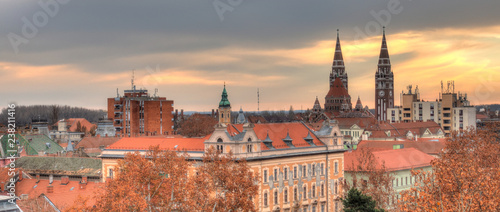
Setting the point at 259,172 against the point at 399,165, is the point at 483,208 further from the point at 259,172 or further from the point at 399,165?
the point at 399,165

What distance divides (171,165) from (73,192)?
15.5 m

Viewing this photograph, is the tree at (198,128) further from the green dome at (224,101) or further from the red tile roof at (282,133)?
the red tile roof at (282,133)

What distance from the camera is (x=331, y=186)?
102688 millimetres

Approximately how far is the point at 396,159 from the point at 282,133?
2960 cm

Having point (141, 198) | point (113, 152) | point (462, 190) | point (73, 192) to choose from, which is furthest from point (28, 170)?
point (462, 190)

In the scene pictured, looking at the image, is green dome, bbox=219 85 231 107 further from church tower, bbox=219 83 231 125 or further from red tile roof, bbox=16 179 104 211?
red tile roof, bbox=16 179 104 211

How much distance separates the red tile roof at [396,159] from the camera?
116 meters

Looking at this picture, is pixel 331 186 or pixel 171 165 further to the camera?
pixel 331 186

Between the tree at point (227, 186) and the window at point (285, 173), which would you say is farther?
the window at point (285, 173)

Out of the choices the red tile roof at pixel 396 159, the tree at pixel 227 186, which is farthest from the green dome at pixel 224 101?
the tree at pixel 227 186

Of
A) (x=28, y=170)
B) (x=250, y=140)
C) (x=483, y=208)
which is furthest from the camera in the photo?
(x=28, y=170)

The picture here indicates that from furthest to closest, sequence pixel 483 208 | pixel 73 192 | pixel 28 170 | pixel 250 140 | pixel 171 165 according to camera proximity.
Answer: pixel 28 170
pixel 250 140
pixel 73 192
pixel 171 165
pixel 483 208

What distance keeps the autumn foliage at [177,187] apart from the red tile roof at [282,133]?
18.1 m

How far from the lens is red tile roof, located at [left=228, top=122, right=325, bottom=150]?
96250 mm
